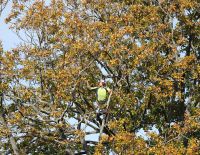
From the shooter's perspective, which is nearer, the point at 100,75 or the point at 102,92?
the point at 102,92

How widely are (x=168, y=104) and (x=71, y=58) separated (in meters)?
6.68

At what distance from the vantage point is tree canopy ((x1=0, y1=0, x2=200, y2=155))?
24844mm

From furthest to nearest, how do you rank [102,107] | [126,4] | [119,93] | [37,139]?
[126,4], [37,139], [119,93], [102,107]

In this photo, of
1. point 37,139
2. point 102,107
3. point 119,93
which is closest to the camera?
point 102,107

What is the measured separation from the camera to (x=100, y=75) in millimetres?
28156

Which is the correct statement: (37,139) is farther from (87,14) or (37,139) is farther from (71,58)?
(87,14)

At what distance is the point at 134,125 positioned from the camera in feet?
88.5

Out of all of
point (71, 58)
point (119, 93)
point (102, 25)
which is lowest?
point (119, 93)

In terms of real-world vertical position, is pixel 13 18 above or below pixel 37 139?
above

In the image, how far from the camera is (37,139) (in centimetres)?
2723

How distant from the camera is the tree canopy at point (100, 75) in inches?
978

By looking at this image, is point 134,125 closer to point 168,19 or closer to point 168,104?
point 168,104

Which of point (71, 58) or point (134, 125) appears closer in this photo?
point (71, 58)

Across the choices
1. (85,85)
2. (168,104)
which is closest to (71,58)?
(85,85)
